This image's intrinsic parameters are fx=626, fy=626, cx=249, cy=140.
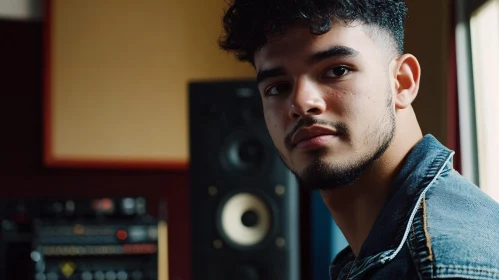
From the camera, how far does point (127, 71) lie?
2549 millimetres

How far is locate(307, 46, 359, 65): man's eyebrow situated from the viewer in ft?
3.03

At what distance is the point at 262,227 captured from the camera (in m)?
1.72

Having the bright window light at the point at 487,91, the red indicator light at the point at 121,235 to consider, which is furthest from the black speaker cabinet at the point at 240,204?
the bright window light at the point at 487,91

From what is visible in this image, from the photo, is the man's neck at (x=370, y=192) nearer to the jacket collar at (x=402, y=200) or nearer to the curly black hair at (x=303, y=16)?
the jacket collar at (x=402, y=200)

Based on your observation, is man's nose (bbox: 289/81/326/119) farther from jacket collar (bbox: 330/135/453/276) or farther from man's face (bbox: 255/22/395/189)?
jacket collar (bbox: 330/135/453/276)

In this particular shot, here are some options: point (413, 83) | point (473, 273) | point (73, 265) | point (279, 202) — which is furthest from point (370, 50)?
point (73, 265)

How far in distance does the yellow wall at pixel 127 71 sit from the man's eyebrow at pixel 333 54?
168 cm

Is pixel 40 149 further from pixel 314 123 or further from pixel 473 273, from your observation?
pixel 473 273

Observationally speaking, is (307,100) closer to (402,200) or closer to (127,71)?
(402,200)

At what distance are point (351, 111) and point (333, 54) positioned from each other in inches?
3.5

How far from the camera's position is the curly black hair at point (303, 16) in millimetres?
937

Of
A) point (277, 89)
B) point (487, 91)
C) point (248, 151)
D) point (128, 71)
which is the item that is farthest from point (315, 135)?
point (128, 71)

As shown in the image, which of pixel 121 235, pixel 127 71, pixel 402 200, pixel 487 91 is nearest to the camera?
pixel 402 200

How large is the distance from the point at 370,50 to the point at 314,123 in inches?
5.9
